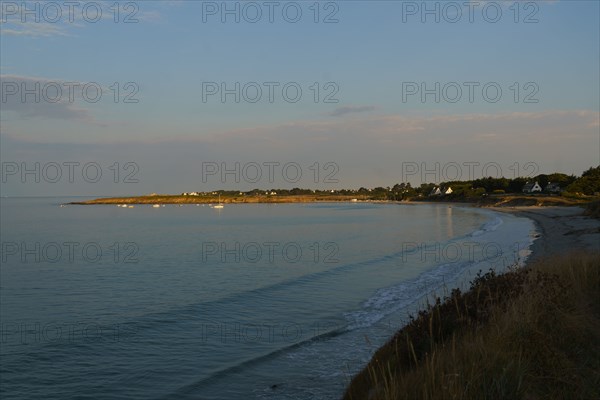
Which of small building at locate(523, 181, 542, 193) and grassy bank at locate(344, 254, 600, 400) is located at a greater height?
small building at locate(523, 181, 542, 193)

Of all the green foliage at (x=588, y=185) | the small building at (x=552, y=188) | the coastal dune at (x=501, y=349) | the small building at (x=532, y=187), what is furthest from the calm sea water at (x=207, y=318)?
the small building at (x=532, y=187)

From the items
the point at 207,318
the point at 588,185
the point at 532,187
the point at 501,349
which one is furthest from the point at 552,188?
the point at 501,349

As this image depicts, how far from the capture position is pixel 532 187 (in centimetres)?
13638

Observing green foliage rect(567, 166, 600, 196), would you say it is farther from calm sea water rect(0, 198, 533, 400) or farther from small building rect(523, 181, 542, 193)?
calm sea water rect(0, 198, 533, 400)

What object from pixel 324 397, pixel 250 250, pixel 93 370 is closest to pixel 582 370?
pixel 324 397

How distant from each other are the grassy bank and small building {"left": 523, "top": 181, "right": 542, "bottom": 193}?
132380 millimetres

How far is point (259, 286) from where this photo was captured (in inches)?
891

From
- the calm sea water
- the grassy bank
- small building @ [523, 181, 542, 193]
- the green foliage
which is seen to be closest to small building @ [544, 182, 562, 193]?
small building @ [523, 181, 542, 193]

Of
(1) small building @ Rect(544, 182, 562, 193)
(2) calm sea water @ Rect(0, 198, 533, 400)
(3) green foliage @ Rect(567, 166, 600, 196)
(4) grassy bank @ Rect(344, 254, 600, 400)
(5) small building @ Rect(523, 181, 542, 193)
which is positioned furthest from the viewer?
(5) small building @ Rect(523, 181, 542, 193)

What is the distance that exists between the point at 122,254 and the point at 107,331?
2378 centimetres

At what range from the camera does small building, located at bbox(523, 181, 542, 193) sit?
132 meters

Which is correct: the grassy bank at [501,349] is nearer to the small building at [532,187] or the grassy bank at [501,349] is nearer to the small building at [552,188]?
the small building at [552,188]

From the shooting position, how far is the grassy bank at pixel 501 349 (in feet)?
18.6

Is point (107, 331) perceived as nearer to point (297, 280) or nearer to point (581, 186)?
point (297, 280)
